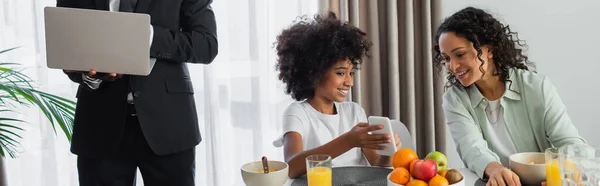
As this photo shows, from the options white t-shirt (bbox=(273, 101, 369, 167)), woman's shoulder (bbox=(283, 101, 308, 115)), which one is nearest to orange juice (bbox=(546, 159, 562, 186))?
white t-shirt (bbox=(273, 101, 369, 167))

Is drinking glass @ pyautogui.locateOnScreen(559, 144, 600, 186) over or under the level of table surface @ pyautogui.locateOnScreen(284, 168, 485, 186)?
over

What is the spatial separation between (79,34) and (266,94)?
125cm

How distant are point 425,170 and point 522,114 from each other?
815 mm

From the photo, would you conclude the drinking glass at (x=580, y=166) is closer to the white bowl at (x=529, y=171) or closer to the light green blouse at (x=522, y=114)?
the white bowl at (x=529, y=171)

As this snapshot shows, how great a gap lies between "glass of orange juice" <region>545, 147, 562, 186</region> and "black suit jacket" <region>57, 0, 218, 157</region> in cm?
95

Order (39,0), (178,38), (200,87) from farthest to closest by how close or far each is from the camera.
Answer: (200,87), (39,0), (178,38)

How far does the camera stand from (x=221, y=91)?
94.2 inches

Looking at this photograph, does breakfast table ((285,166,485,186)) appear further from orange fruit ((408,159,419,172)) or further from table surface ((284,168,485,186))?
orange fruit ((408,159,419,172))

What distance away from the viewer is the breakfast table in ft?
4.21

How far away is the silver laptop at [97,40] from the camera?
4.20 ft

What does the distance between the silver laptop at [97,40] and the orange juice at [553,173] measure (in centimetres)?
97

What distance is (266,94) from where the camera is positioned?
2477mm

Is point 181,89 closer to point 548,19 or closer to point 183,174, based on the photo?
point 183,174

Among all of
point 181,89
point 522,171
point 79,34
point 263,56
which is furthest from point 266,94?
point 522,171
